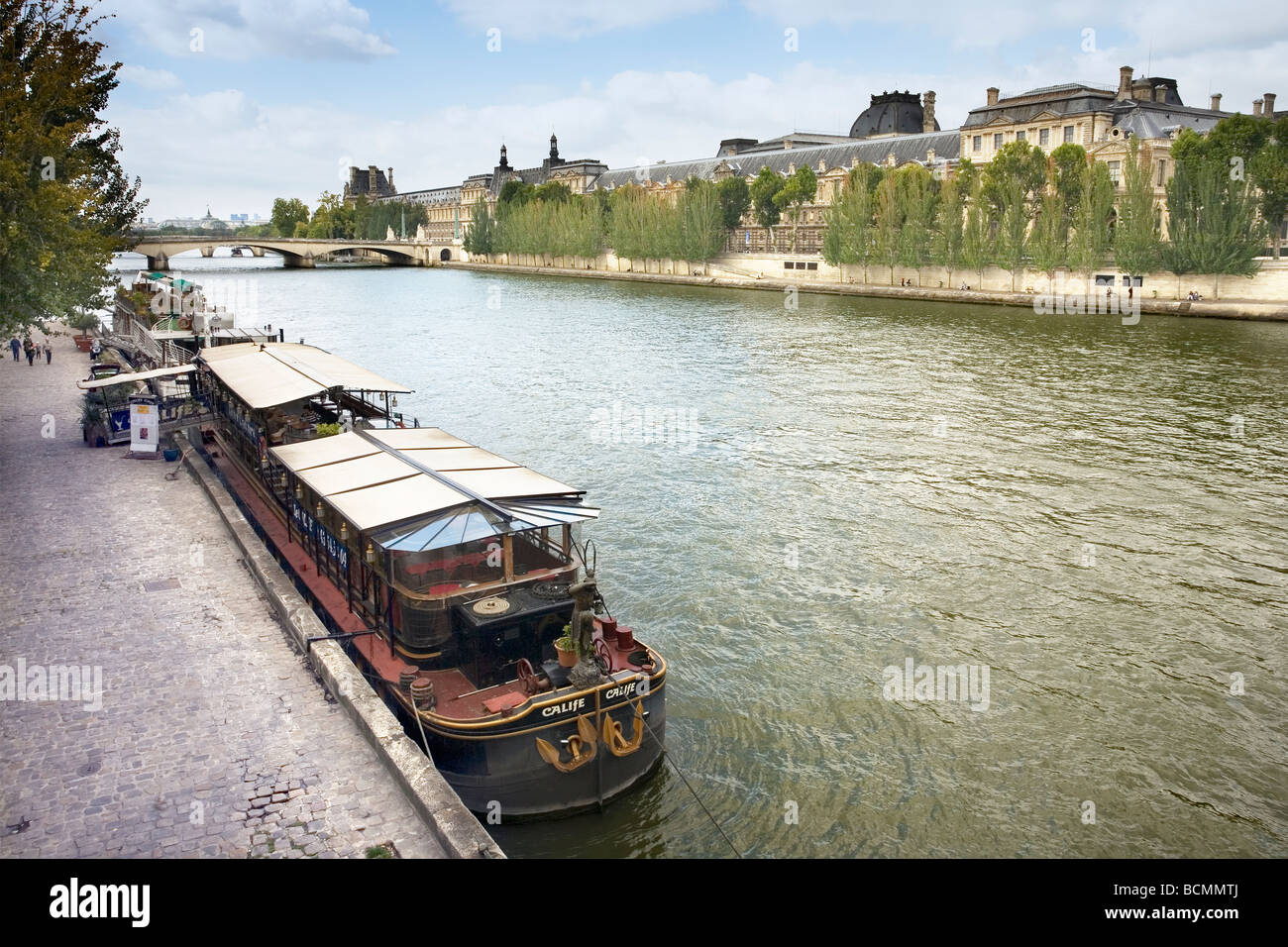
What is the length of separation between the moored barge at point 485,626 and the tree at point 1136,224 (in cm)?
6108

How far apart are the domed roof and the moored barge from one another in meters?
131

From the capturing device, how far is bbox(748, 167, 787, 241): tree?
104938 millimetres

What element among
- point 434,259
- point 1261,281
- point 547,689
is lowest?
point 547,689

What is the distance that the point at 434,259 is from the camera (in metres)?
165

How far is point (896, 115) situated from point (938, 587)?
128m

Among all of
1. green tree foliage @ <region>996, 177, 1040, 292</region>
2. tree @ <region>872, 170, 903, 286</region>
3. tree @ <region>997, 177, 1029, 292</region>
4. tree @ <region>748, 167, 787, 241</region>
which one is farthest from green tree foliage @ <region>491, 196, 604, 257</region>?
tree @ <region>997, 177, 1029, 292</region>

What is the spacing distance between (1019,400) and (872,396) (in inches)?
204

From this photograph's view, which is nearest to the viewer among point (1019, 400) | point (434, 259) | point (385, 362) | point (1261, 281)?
point (1019, 400)

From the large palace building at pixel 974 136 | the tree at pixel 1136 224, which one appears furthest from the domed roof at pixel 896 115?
the tree at pixel 1136 224

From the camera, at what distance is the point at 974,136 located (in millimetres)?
99562

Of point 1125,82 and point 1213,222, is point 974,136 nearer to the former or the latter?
point 1125,82

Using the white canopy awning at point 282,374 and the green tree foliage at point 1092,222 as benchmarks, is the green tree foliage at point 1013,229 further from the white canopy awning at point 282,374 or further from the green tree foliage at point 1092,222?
the white canopy awning at point 282,374
